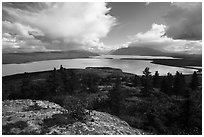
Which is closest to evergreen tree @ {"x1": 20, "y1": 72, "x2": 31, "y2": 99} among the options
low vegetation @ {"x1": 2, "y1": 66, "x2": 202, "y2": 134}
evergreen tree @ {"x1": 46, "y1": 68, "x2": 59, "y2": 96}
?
low vegetation @ {"x1": 2, "y1": 66, "x2": 202, "y2": 134}

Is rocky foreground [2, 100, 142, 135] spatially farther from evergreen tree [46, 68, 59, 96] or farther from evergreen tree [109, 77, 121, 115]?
evergreen tree [46, 68, 59, 96]

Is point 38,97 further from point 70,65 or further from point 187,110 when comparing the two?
point 187,110

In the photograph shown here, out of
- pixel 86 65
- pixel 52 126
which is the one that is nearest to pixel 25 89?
pixel 86 65

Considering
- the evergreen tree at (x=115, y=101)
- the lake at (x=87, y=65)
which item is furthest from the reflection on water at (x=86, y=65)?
the evergreen tree at (x=115, y=101)

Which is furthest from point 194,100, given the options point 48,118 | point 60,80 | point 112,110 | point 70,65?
point 60,80

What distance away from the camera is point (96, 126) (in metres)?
10.1

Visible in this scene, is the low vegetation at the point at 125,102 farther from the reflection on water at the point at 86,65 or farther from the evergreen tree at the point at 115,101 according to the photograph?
the reflection on water at the point at 86,65

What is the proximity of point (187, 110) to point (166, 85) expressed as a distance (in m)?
14.8

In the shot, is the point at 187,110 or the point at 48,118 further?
the point at 187,110

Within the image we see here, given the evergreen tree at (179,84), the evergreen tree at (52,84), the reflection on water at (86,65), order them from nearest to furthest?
the reflection on water at (86,65), the evergreen tree at (52,84), the evergreen tree at (179,84)

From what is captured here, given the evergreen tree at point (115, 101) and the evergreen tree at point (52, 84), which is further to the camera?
the evergreen tree at point (52, 84)

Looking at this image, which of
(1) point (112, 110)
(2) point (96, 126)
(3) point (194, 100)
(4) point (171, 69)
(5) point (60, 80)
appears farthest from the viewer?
(4) point (171, 69)

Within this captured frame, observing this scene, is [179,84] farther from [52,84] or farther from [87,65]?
[52,84]

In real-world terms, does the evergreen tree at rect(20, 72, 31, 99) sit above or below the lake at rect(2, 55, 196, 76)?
below
